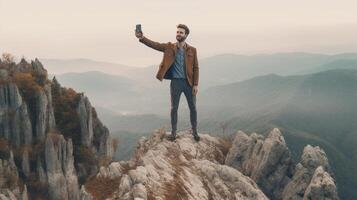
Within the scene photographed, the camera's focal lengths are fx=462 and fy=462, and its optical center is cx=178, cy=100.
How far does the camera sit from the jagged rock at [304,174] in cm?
3413

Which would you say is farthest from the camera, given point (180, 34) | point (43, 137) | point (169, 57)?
point (43, 137)

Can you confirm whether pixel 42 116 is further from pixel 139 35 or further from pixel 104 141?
pixel 139 35

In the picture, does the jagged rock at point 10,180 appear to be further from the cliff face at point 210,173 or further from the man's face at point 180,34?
the man's face at point 180,34

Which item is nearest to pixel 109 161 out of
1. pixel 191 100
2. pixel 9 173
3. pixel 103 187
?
pixel 9 173

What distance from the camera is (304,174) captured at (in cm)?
3644

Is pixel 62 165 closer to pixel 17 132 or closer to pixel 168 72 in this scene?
pixel 17 132

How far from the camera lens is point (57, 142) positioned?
146m

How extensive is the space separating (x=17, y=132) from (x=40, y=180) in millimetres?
19379

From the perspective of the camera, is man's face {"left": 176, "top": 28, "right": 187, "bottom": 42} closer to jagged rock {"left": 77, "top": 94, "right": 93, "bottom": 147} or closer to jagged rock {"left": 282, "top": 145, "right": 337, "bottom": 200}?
jagged rock {"left": 282, "top": 145, "right": 337, "bottom": 200}

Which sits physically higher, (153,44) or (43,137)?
(153,44)

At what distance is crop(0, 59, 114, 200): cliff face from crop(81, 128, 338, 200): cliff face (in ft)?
322

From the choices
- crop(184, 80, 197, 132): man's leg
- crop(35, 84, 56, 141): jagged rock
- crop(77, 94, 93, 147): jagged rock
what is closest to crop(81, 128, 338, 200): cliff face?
crop(184, 80, 197, 132): man's leg

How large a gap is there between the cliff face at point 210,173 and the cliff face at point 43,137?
98147 mm

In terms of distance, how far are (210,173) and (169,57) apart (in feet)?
23.1
